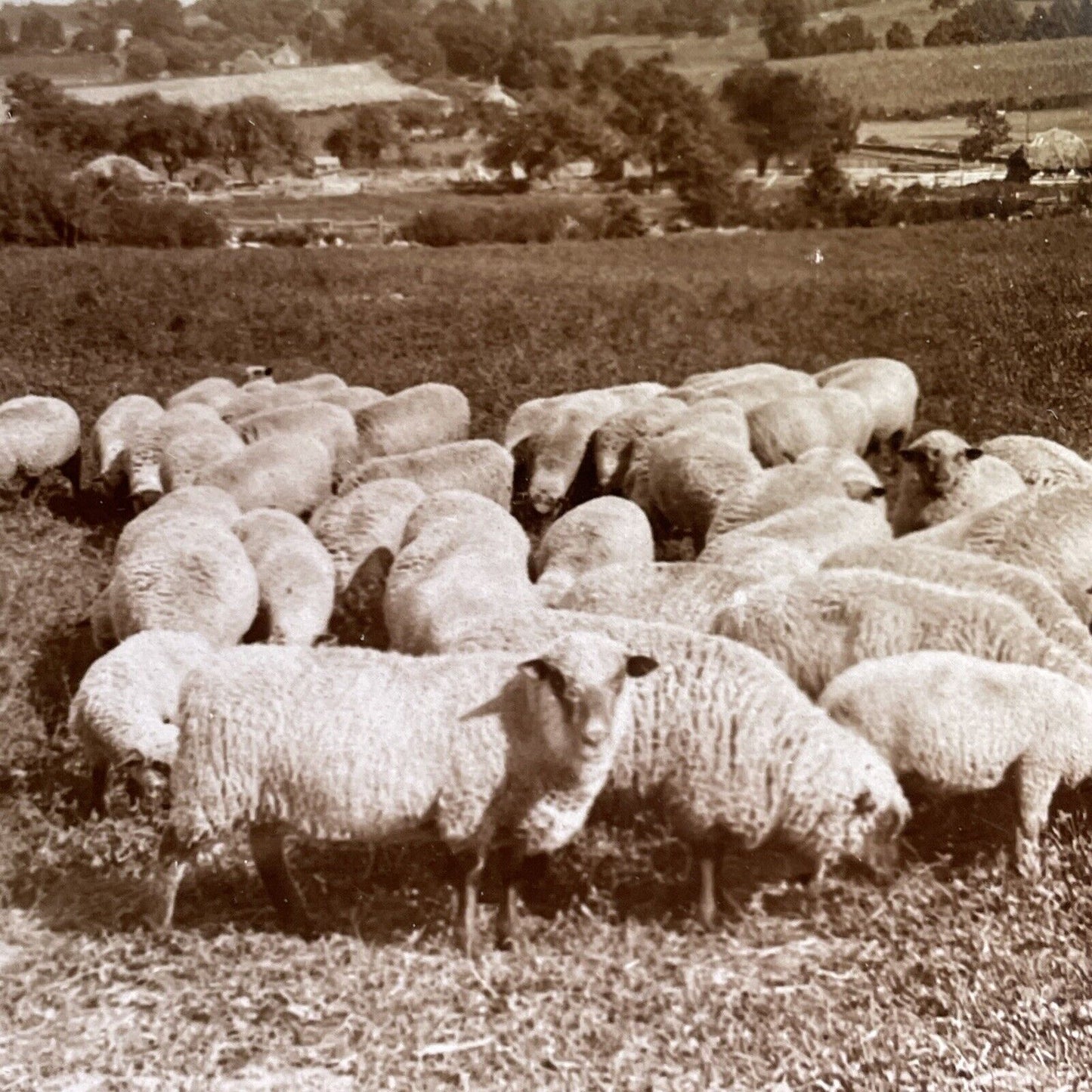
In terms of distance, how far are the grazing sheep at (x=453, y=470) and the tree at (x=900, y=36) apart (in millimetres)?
3205

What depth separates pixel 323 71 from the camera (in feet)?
17.7

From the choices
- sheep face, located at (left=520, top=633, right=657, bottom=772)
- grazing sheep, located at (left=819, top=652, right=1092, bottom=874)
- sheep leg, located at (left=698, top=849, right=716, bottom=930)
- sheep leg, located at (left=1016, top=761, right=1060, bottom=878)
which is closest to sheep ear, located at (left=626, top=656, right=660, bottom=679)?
sheep face, located at (left=520, top=633, right=657, bottom=772)

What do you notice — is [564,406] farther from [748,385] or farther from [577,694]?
[577,694]

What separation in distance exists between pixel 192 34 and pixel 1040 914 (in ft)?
15.2

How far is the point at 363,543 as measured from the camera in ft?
21.6

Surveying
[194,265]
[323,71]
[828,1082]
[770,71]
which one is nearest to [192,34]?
[323,71]

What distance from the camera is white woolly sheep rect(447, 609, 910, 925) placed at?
4078 millimetres

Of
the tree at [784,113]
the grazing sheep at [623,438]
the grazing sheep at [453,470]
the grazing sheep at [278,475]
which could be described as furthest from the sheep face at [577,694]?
the grazing sheep at [623,438]

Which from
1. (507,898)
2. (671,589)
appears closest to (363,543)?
(671,589)

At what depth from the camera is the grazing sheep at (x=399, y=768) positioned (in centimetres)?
386

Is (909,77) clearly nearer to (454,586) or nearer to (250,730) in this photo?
(454,586)

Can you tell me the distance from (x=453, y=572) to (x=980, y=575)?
2.21 metres

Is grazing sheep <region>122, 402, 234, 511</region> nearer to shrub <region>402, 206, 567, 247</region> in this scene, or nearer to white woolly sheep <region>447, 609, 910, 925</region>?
shrub <region>402, 206, 567, 247</region>

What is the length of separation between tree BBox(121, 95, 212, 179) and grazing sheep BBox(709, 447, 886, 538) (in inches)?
122
